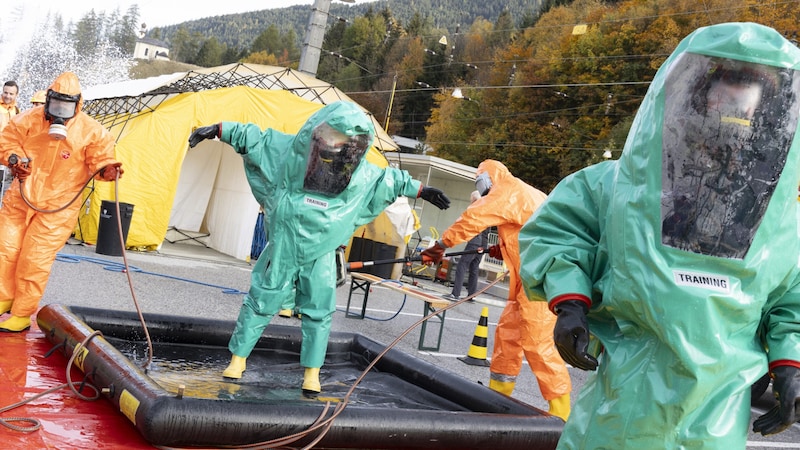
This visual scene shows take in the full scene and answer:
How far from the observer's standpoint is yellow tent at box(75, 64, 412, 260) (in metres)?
12.4

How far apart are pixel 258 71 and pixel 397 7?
273 feet

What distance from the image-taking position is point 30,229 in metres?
5.00

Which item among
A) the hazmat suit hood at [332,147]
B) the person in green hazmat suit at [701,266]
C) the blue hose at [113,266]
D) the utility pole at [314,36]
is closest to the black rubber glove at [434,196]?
the hazmat suit hood at [332,147]

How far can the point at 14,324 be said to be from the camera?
16.6 feet

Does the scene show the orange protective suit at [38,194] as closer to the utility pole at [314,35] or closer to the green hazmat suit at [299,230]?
the green hazmat suit at [299,230]

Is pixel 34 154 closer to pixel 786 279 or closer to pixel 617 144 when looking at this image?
pixel 786 279

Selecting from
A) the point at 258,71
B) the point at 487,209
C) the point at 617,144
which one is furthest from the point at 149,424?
the point at 617,144

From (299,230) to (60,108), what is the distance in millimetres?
1782

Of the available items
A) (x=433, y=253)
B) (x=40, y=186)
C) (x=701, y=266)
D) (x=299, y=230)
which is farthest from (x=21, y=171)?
(x=701, y=266)

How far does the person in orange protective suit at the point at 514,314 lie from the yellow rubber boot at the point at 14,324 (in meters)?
2.69

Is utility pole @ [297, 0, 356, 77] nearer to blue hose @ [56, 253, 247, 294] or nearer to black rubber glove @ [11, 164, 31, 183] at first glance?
blue hose @ [56, 253, 247, 294]

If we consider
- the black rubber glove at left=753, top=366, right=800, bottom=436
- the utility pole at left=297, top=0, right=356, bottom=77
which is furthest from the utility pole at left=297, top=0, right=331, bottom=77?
the black rubber glove at left=753, top=366, right=800, bottom=436

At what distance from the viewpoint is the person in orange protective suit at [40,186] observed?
16.3 feet

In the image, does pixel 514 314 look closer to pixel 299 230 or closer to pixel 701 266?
pixel 299 230
